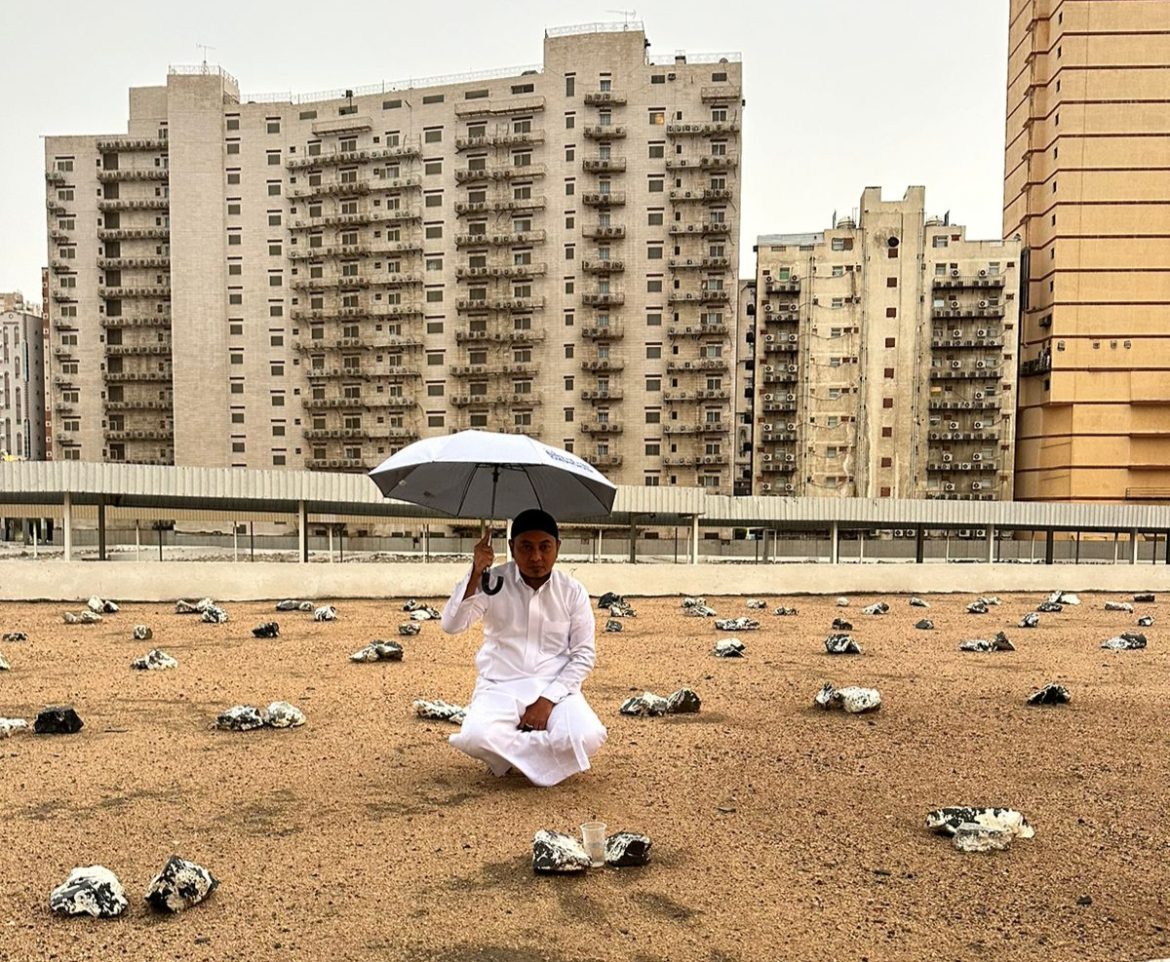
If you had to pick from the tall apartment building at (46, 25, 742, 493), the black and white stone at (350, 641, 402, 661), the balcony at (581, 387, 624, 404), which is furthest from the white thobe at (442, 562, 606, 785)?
the balcony at (581, 387, 624, 404)

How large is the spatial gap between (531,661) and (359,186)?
227 feet

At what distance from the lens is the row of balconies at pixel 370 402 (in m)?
67.9

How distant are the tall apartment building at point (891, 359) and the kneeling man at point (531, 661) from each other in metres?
63.5

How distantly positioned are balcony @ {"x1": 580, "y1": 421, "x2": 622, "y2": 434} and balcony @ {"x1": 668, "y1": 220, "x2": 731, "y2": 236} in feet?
53.0

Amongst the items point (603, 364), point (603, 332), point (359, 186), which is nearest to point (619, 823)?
point (603, 364)

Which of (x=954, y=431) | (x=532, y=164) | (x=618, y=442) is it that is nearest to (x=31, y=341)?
(x=532, y=164)

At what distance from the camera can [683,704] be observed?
29.3 ft

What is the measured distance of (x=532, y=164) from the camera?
67188mm

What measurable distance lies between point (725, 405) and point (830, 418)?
9.39 m

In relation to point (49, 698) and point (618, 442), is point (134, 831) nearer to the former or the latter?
point (49, 698)

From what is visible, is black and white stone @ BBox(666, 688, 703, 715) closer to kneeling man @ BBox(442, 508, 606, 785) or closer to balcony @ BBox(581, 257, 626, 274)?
kneeling man @ BBox(442, 508, 606, 785)

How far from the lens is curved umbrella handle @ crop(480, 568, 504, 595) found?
6.00 meters

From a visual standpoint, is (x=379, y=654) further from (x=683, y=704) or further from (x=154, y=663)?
(x=683, y=704)

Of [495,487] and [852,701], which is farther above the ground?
[495,487]
